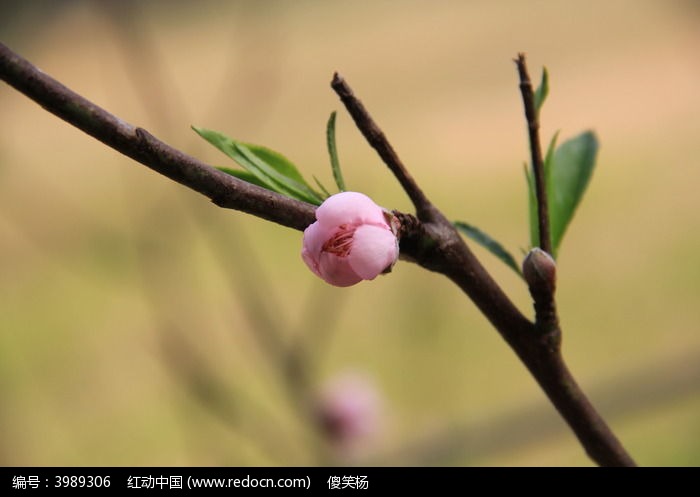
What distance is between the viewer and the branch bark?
0.30 metres

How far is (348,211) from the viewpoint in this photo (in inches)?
13.0

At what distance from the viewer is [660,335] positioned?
87.8 inches

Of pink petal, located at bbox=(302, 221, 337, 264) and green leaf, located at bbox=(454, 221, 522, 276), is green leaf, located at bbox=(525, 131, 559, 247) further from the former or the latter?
pink petal, located at bbox=(302, 221, 337, 264)

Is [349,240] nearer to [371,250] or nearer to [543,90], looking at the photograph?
[371,250]

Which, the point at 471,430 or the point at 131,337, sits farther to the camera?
the point at 131,337

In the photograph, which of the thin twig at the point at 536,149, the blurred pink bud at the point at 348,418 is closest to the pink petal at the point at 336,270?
the thin twig at the point at 536,149

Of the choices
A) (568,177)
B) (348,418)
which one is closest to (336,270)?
(568,177)

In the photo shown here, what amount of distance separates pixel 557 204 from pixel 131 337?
2.01 metres

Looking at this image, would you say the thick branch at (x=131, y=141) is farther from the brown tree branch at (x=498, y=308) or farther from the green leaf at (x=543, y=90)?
the green leaf at (x=543, y=90)

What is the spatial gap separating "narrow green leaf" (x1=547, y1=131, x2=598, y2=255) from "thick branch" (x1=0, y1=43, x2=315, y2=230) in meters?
0.23

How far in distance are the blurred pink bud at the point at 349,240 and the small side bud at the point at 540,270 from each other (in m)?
0.08

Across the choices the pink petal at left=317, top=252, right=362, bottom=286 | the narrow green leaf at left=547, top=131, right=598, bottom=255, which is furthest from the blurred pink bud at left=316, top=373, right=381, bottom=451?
the pink petal at left=317, top=252, right=362, bottom=286
